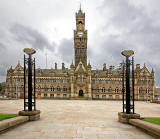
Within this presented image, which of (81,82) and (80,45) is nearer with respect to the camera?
(81,82)

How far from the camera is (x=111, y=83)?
184 feet

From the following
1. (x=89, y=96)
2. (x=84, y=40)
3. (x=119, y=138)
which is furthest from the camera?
(x=84, y=40)

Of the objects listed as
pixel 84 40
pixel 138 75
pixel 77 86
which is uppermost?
pixel 84 40

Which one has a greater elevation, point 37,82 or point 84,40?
point 84,40

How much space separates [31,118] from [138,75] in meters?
55.5

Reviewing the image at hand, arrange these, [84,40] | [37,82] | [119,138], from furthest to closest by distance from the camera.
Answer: [84,40], [37,82], [119,138]

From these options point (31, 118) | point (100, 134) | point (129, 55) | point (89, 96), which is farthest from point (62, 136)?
point (89, 96)

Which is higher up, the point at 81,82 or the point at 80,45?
the point at 80,45

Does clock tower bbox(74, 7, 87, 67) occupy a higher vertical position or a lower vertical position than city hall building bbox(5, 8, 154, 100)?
higher

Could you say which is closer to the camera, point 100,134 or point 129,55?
point 100,134

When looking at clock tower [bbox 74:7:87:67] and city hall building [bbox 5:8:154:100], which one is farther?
clock tower [bbox 74:7:87:67]

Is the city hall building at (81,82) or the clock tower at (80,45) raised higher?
the clock tower at (80,45)

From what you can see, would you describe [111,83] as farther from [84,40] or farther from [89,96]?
[84,40]

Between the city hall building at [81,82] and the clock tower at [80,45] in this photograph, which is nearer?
the city hall building at [81,82]
